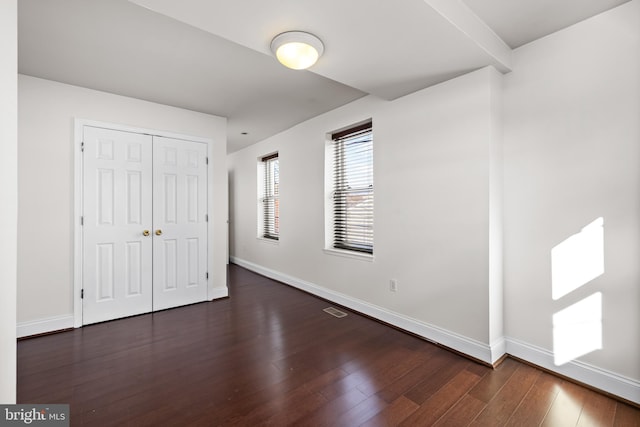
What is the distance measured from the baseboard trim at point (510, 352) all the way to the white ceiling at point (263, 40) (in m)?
2.25

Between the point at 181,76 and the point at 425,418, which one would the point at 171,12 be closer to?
the point at 181,76

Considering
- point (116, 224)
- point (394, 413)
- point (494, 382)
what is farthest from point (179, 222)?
point (494, 382)

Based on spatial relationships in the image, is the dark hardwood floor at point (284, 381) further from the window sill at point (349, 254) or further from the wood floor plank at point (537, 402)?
the window sill at point (349, 254)

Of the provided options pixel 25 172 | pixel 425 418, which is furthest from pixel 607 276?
pixel 25 172

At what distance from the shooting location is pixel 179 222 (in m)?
3.70

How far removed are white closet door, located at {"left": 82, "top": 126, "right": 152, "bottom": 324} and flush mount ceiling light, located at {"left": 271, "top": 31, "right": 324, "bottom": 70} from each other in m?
Result: 2.38

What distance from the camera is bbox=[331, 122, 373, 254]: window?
3467 millimetres

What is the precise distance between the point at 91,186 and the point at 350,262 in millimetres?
3046

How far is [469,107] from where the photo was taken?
2395 millimetres

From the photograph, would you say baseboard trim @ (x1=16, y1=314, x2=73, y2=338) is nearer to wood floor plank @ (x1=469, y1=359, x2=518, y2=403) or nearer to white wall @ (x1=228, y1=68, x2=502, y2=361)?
white wall @ (x1=228, y1=68, x2=502, y2=361)

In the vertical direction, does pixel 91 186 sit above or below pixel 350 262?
above

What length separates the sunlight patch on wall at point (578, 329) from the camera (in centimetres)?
197

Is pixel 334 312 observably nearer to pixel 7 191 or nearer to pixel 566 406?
pixel 566 406

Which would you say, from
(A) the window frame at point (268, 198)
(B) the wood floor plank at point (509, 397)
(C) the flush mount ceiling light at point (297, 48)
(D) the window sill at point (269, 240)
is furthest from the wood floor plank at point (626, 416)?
(A) the window frame at point (268, 198)
